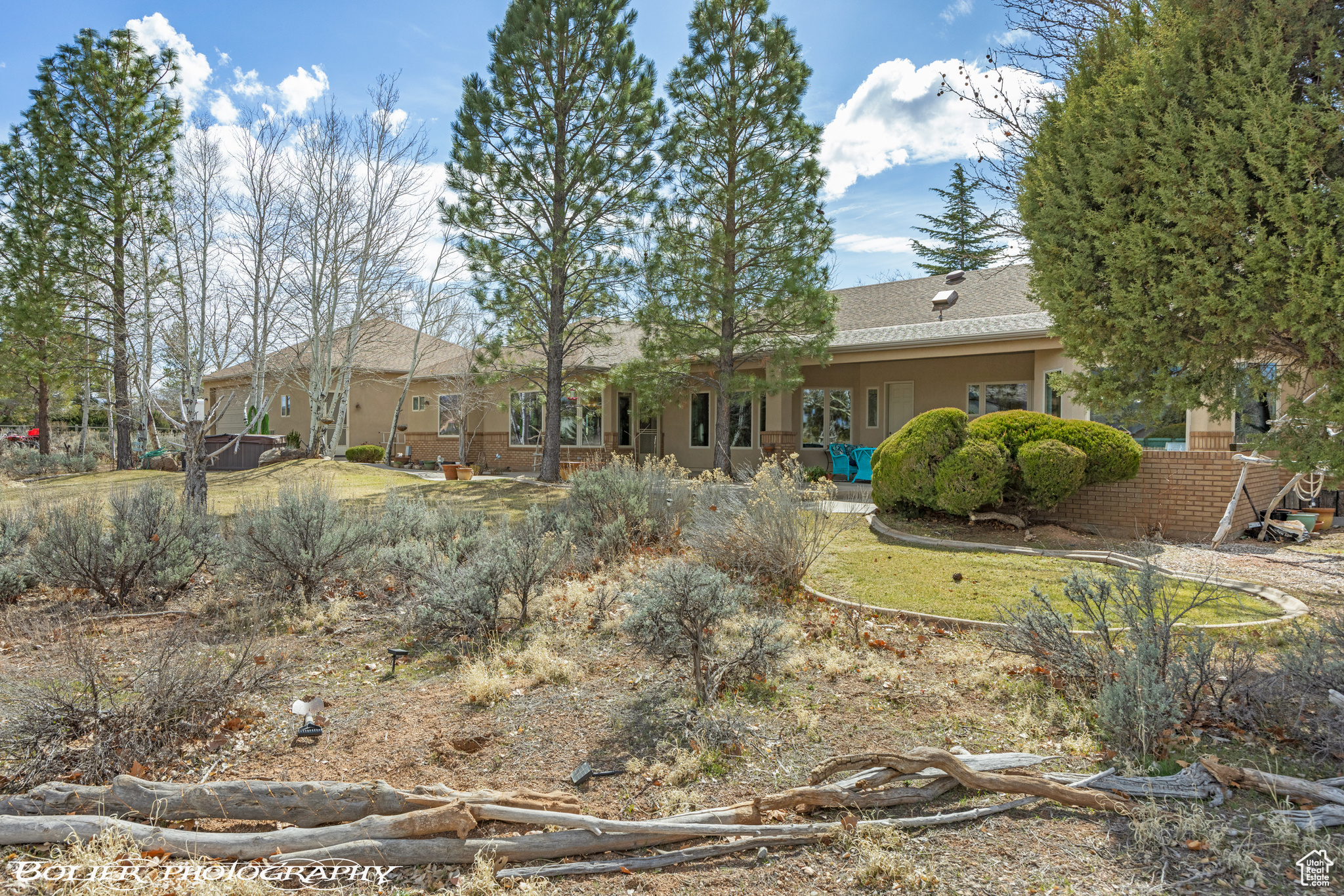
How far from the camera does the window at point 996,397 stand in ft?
48.0

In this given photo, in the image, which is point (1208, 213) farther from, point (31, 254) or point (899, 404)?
point (31, 254)

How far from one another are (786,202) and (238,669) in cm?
1256

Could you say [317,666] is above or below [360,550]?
below

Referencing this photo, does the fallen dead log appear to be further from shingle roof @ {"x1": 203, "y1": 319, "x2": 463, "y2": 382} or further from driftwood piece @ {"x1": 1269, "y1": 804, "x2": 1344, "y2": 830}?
shingle roof @ {"x1": 203, "y1": 319, "x2": 463, "y2": 382}

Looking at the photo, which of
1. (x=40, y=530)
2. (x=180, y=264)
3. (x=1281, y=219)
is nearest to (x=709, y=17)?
(x=180, y=264)

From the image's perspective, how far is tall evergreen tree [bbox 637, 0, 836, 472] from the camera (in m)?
13.4

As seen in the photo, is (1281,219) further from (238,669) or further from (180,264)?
(180,264)

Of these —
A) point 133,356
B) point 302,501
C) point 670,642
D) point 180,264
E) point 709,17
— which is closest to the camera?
point 670,642

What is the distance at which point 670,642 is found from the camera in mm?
3961

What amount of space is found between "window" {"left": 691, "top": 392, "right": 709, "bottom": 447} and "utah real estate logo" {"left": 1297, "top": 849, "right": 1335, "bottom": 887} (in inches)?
629

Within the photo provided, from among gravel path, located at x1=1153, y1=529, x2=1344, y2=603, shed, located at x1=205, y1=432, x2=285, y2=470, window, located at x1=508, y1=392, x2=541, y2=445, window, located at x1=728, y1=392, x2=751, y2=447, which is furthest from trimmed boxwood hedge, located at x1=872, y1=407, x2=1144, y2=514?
shed, located at x1=205, y1=432, x2=285, y2=470

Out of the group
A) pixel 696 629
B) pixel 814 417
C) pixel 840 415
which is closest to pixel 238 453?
pixel 814 417

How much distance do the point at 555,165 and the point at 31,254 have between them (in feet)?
35.7

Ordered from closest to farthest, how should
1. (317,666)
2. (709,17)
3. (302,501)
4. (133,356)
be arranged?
1. (317,666)
2. (302,501)
3. (133,356)
4. (709,17)
